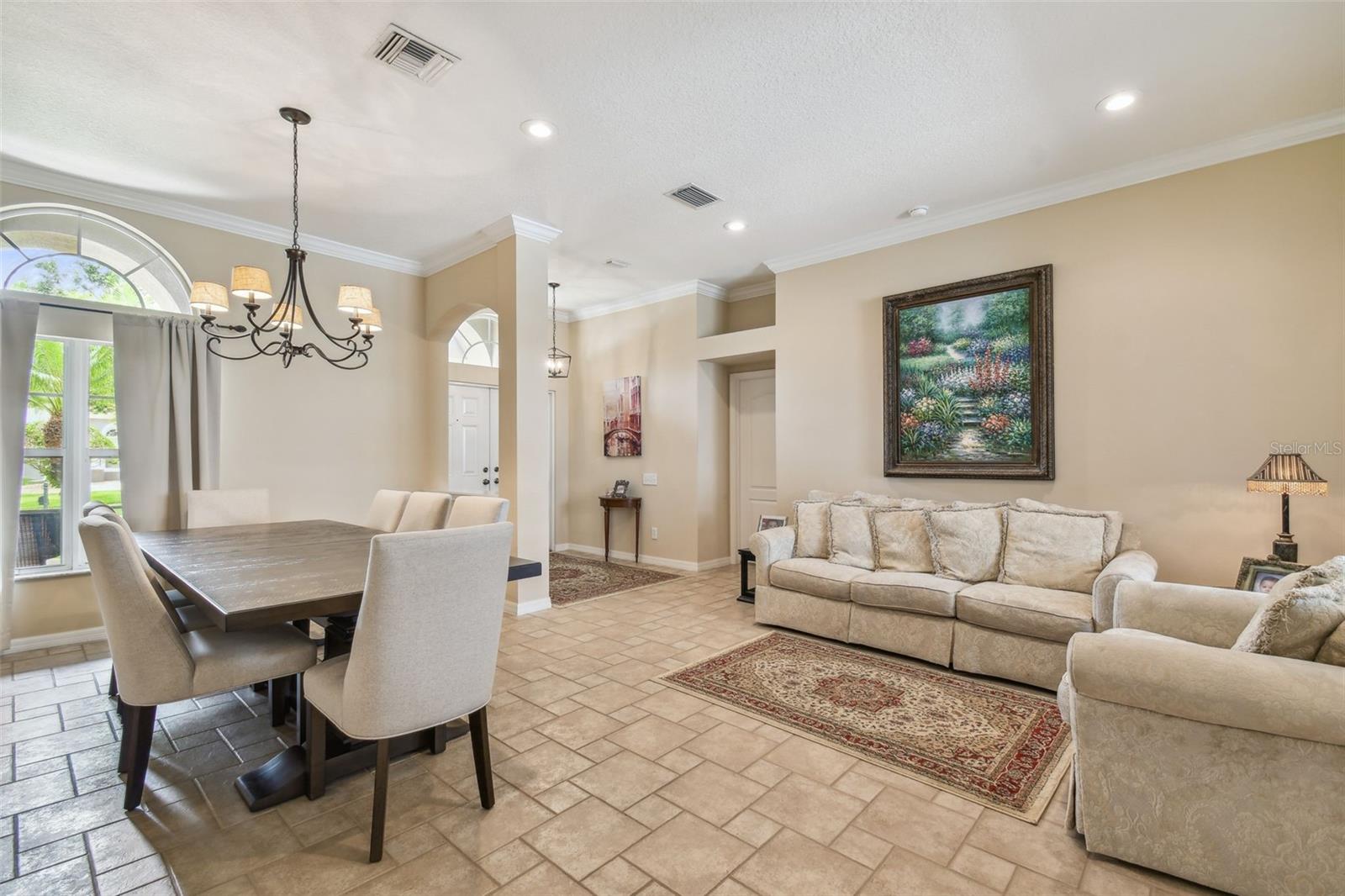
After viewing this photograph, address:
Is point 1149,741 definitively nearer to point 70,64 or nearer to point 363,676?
point 363,676

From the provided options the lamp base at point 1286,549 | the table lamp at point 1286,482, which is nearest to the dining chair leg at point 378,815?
the table lamp at point 1286,482

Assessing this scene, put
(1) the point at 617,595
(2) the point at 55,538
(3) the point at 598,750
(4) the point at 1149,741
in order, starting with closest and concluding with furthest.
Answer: (4) the point at 1149,741
(3) the point at 598,750
(2) the point at 55,538
(1) the point at 617,595

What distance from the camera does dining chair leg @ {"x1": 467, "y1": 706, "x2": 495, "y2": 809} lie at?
1977 millimetres

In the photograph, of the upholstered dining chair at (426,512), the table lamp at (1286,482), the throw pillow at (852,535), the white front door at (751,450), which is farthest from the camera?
the white front door at (751,450)

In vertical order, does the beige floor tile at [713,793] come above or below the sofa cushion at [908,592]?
below

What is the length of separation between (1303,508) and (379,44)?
4883mm

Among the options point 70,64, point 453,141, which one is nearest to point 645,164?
point 453,141

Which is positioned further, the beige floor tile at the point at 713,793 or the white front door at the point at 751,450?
the white front door at the point at 751,450

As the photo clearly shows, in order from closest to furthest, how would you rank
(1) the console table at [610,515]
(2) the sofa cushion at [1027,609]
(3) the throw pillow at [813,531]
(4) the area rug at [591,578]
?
(2) the sofa cushion at [1027,609] → (3) the throw pillow at [813,531] → (4) the area rug at [591,578] → (1) the console table at [610,515]

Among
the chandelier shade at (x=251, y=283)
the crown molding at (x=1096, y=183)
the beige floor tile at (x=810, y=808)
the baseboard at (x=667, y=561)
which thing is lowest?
the beige floor tile at (x=810, y=808)

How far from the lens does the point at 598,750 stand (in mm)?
2398

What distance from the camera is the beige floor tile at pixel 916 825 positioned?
5.97 ft

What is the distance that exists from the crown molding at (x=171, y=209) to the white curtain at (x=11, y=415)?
2.49 feet

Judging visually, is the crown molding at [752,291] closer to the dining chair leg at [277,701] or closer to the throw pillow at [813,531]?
the throw pillow at [813,531]
